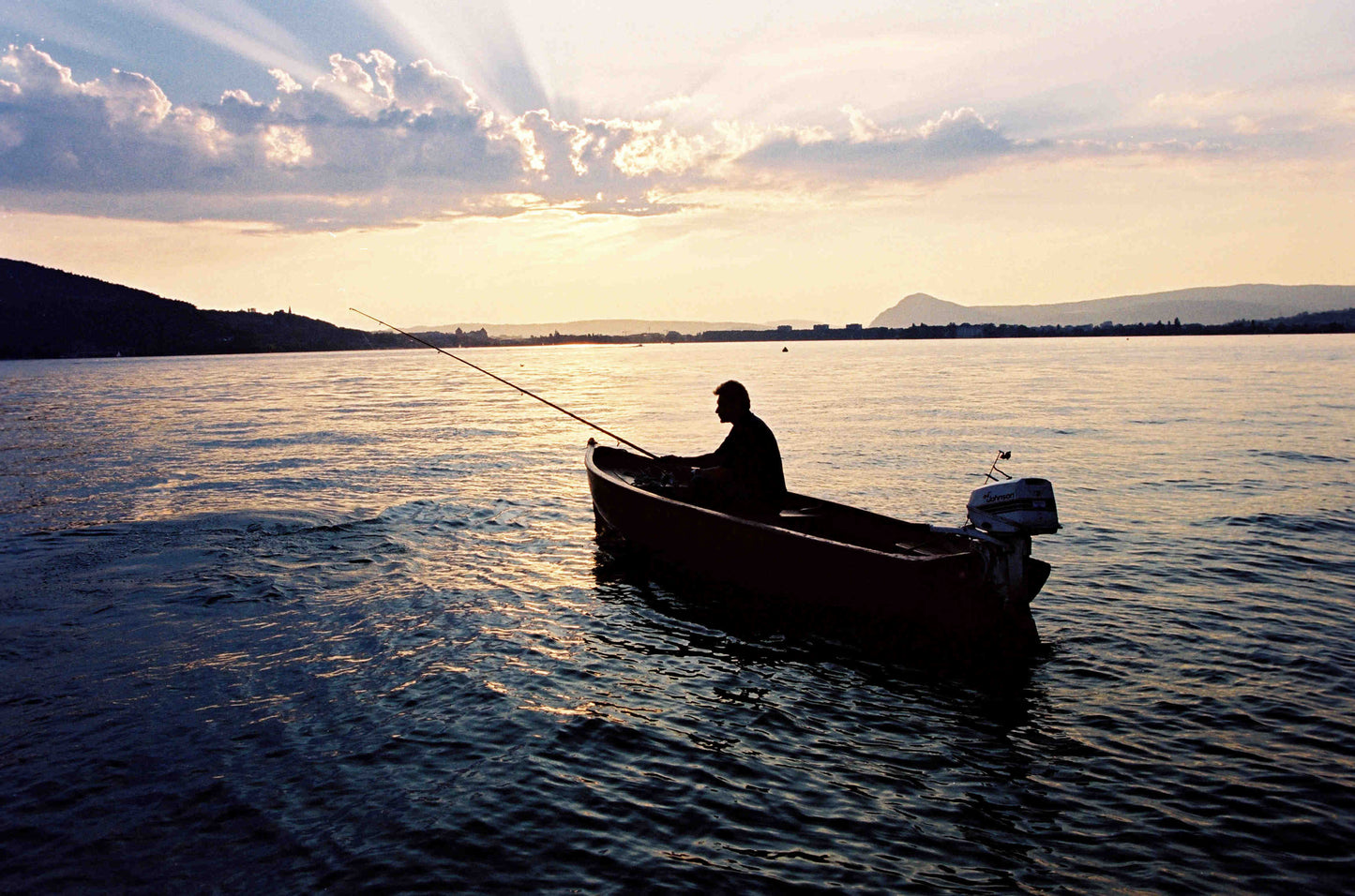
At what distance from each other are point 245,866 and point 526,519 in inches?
424

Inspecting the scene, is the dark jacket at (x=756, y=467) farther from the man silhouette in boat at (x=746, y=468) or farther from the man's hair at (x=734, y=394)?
the man's hair at (x=734, y=394)

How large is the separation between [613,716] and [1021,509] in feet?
13.8

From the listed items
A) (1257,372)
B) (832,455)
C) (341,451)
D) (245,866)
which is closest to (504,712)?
(245,866)

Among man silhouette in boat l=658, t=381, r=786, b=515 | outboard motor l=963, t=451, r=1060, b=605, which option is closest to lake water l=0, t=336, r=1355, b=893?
outboard motor l=963, t=451, r=1060, b=605

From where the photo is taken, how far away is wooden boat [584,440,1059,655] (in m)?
7.72

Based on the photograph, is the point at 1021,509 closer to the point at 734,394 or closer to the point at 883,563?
the point at 883,563

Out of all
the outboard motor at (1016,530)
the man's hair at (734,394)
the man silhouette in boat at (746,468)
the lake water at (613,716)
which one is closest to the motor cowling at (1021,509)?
the outboard motor at (1016,530)

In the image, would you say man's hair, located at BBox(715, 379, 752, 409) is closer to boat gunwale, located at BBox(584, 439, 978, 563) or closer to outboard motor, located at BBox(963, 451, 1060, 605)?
boat gunwale, located at BBox(584, 439, 978, 563)

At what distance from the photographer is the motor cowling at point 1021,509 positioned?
7719 mm

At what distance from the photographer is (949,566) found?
304 inches

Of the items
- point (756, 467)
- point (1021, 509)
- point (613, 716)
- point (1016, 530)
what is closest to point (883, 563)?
point (1016, 530)

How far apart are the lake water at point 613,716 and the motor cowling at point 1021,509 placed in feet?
4.68

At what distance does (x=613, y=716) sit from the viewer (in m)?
7.12

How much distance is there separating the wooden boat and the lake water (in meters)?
0.47
